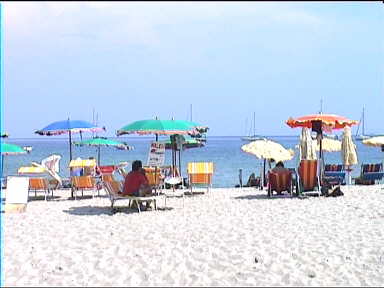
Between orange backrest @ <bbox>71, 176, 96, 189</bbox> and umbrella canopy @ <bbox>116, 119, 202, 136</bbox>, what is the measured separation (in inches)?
49.4

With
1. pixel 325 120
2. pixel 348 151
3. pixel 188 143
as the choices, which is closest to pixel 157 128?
pixel 325 120

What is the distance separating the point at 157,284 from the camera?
187 inches

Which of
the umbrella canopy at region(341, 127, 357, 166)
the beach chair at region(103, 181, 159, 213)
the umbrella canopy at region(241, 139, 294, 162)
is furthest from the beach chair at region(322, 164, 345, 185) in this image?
the beach chair at region(103, 181, 159, 213)

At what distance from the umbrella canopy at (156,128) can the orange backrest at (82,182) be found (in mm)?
1256

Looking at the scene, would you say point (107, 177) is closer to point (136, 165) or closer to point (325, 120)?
point (136, 165)

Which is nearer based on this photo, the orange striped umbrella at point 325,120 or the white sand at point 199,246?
the white sand at point 199,246

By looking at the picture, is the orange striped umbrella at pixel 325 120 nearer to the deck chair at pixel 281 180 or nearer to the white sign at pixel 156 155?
the deck chair at pixel 281 180

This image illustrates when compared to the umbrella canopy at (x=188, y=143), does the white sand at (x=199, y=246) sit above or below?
below

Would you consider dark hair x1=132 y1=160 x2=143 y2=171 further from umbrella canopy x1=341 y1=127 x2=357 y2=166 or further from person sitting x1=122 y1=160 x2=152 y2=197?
umbrella canopy x1=341 y1=127 x2=357 y2=166

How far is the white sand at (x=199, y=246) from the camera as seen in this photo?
16.3 ft

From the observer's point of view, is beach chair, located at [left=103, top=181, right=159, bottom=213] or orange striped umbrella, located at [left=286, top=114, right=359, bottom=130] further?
orange striped umbrella, located at [left=286, top=114, right=359, bottom=130]

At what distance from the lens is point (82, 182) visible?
11188 mm

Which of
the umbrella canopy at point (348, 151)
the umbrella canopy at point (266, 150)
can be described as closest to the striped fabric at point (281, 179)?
the umbrella canopy at point (266, 150)

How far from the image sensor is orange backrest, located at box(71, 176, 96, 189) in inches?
440
